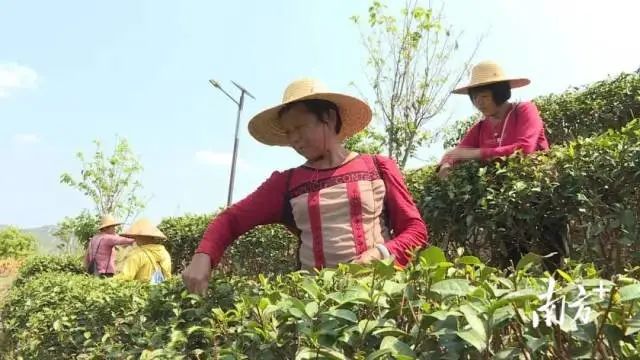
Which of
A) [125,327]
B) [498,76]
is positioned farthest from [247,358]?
[498,76]

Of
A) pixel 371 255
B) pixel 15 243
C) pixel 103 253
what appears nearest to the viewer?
pixel 371 255

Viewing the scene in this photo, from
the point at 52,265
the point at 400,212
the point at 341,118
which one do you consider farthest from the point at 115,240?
the point at 400,212

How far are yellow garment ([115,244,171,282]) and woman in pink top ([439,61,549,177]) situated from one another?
3075mm

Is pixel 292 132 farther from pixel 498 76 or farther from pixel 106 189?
pixel 106 189

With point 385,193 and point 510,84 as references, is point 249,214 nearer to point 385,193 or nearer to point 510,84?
point 385,193

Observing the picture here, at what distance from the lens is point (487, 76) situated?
3.70 meters

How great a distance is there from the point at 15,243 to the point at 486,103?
2596 centimetres

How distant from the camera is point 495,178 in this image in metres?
3.42

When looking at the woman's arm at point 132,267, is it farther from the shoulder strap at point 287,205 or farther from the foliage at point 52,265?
the foliage at point 52,265

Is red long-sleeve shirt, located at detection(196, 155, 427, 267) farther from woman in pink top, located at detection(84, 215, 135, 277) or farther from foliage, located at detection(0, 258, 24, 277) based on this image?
foliage, located at detection(0, 258, 24, 277)

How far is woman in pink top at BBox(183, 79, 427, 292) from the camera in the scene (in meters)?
2.34

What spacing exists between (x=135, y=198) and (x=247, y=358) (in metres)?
22.8

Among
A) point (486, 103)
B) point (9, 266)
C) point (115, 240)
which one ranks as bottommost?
point (9, 266)

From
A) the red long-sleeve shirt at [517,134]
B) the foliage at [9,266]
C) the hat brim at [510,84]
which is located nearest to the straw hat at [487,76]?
the hat brim at [510,84]
